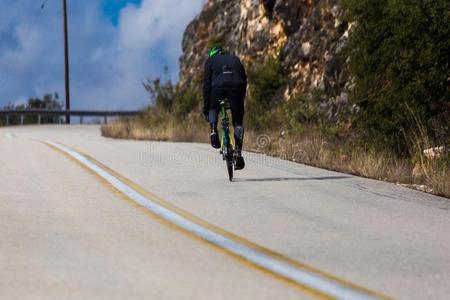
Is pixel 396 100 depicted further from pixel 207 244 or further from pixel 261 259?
pixel 261 259

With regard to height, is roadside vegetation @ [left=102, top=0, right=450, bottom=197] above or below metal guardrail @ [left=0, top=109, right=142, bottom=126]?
above

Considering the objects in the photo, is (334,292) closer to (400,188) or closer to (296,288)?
(296,288)

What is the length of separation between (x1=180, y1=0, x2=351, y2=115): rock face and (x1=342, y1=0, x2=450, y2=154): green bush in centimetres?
448

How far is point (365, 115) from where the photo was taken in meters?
17.7

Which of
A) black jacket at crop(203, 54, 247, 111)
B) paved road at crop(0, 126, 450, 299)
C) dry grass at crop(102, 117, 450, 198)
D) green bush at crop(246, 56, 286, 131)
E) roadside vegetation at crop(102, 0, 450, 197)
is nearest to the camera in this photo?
paved road at crop(0, 126, 450, 299)

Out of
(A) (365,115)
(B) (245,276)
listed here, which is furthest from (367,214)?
(A) (365,115)

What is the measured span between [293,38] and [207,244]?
75.2 ft

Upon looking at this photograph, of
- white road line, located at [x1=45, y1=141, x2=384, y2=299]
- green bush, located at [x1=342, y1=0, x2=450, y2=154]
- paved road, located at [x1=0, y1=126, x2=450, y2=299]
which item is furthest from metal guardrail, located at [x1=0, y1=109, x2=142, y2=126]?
white road line, located at [x1=45, y1=141, x2=384, y2=299]

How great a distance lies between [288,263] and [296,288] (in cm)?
92

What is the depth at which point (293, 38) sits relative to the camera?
30.5 m

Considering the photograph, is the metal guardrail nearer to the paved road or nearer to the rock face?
the rock face

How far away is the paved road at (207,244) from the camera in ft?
21.3

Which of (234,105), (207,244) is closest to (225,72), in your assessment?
(234,105)

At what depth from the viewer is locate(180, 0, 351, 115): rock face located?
1005 inches
